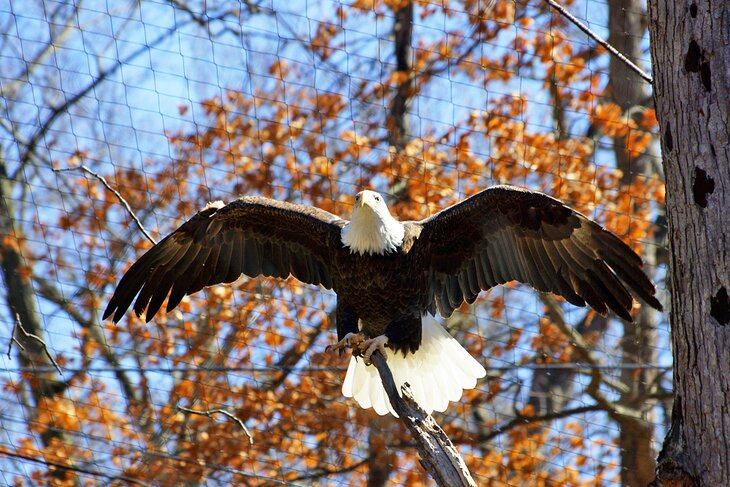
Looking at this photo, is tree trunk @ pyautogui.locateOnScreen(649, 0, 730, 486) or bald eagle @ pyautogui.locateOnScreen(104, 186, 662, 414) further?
bald eagle @ pyautogui.locateOnScreen(104, 186, 662, 414)

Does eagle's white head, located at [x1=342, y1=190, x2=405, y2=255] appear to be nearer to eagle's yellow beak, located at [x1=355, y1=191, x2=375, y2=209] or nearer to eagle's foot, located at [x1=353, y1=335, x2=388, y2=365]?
eagle's yellow beak, located at [x1=355, y1=191, x2=375, y2=209]

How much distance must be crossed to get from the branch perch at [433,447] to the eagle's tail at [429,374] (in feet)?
4.21

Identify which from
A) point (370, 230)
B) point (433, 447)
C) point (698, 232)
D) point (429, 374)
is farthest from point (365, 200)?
point (698, 232)

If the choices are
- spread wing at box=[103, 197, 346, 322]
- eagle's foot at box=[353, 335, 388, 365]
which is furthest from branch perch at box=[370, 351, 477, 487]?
spread wing at box=[103, 197, 346, 322]

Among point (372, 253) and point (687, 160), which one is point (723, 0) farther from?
point (372, 253)

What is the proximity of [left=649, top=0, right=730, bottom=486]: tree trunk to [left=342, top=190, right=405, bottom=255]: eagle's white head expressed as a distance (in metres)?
1.48

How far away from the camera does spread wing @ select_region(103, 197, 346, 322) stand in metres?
4.48

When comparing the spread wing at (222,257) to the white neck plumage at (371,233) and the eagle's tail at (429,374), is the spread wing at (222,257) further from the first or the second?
the eagle's tail at (429,374)

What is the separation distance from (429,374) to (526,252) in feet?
2.57

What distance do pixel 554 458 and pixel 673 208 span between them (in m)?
4.97

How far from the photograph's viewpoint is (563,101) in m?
7.57

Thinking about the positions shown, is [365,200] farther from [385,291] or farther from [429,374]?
[429,374]

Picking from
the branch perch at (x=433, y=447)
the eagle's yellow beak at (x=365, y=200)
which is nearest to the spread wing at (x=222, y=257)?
the eagle's yellow beak at (x=365, y=200)

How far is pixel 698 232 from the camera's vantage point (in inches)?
108
